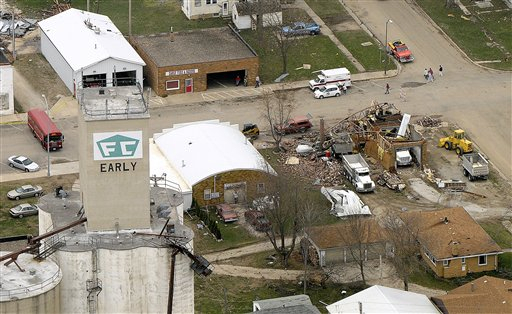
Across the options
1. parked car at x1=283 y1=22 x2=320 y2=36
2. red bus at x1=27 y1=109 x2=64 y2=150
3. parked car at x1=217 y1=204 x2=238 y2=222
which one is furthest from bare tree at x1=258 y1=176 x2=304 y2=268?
parked car at x1=283 y1=22 x2=320 y2=36

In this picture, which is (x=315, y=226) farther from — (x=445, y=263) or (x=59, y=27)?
(x=59, y=27)

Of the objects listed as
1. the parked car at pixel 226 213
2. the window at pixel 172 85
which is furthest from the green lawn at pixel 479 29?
the parked car at pixel 226 213

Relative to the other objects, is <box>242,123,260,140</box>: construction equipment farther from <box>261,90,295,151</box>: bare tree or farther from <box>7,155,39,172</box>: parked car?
<box>7,155,39,172</box>: parked car

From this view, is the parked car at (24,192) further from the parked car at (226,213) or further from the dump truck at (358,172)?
the dump truck at (358,172)

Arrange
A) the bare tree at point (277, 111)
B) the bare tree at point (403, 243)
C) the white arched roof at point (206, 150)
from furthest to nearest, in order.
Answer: the bare tree at point (277, 111)
the white arched roof at point (206, 150)
the bare tree at point (403, 243)

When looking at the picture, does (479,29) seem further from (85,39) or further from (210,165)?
(210,165)

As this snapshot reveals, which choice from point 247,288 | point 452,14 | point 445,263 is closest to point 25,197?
point 247,288

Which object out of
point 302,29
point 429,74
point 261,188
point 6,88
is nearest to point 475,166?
point 261,188
